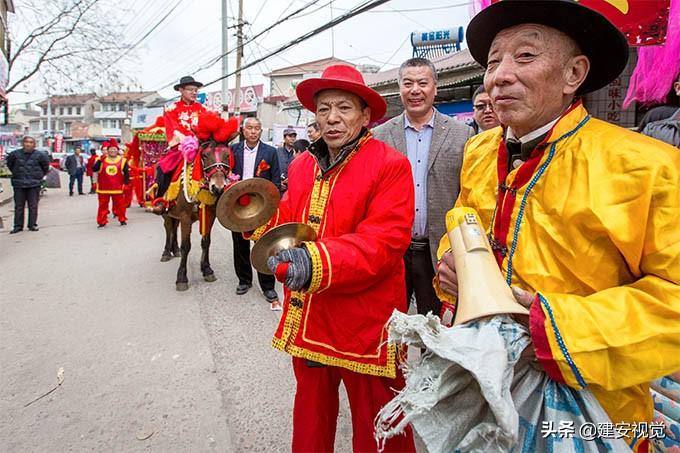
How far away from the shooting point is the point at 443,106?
28.5 feet

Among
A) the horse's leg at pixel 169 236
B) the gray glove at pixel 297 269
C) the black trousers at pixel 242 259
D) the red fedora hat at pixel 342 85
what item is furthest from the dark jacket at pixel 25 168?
the gray glove at pixel 297 269

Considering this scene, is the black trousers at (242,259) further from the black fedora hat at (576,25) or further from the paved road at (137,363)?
the black fedora hat at (576,25)

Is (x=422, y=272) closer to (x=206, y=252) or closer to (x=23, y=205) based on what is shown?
(x=206, y=252)

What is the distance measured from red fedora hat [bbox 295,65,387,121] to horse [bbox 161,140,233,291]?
10.1ft

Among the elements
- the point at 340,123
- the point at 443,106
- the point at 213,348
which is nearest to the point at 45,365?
the point at 213,348

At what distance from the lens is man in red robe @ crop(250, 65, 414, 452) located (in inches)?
71.8

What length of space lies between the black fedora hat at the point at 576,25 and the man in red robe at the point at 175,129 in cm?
541

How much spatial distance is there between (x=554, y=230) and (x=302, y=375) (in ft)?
4.39

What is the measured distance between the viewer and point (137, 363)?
3.42m

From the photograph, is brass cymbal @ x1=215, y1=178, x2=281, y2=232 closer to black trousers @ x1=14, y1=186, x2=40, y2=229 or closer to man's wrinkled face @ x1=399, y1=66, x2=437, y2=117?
man's wrinkled face @ x1=399, y1=66, x2=437, y2=117

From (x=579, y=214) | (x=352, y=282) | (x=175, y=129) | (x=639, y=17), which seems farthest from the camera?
(x=175, y=129)

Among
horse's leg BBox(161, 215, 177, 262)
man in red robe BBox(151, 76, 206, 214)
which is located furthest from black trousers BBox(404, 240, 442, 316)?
horse's leg BBox(161, 215, 177, 262)

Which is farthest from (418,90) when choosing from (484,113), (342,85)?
(342,85)

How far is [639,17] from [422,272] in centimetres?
182
